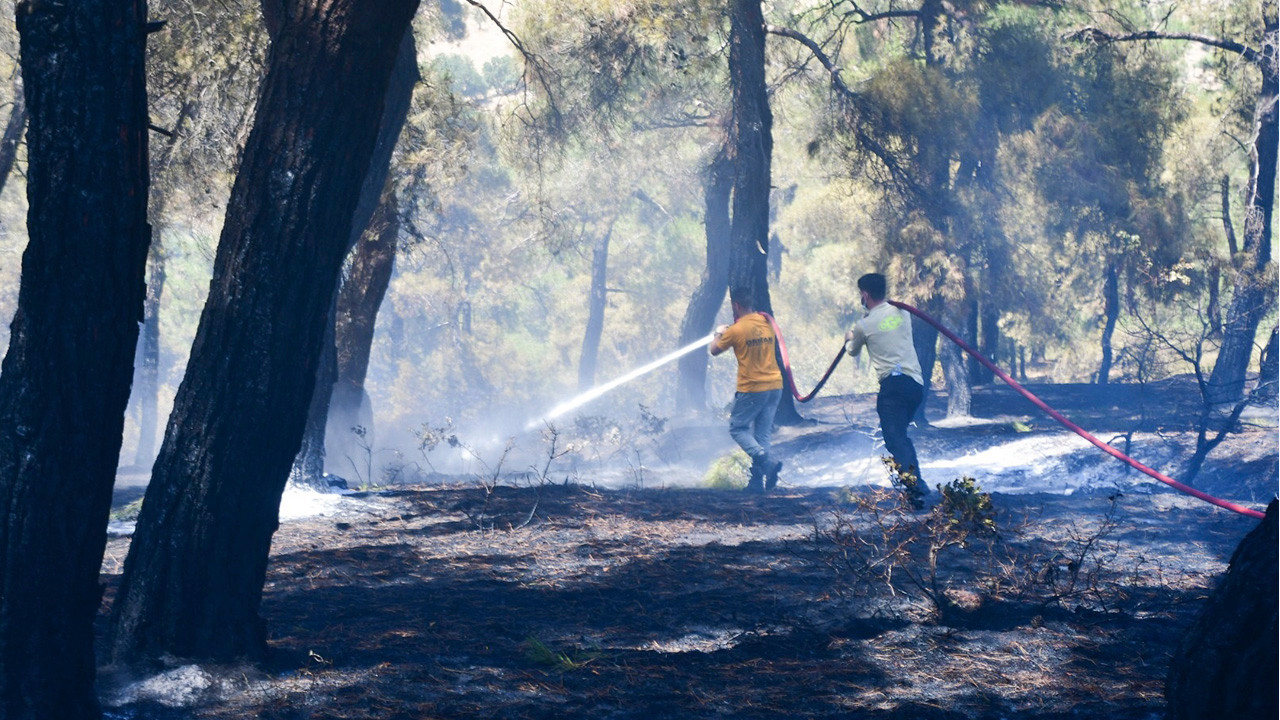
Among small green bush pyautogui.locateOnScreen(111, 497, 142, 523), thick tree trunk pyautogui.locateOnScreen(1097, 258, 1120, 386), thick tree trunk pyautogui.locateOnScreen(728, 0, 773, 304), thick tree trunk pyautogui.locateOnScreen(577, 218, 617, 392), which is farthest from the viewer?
thick tree trunk pyautogui.locateOnScreen(577, 218, 617, 392)

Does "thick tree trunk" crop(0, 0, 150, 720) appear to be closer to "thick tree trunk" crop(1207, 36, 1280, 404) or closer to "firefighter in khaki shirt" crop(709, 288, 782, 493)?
"firefighter in khaki shirt" crop(709, 288, 782, 493)

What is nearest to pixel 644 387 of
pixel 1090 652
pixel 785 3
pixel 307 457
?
pixel 785 3

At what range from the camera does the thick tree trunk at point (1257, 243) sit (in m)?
16.0

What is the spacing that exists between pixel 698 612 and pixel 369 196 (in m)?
4.97

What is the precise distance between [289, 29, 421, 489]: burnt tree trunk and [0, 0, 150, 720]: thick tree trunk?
468 centimetres

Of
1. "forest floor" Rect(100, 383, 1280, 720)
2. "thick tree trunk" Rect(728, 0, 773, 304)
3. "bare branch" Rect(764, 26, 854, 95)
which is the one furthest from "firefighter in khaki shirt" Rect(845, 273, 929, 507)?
"bare branch" Rect(764, 26, 854, 95)

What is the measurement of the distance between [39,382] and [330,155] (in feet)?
4.60

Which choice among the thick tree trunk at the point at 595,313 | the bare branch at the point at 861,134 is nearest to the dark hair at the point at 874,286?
the bare branch at the point at 861,134

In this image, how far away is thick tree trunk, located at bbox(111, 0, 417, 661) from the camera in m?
4.28

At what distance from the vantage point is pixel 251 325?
14.1 feet

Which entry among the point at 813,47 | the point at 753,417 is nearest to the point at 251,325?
the point at 753,417

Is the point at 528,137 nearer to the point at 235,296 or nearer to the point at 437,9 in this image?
the point at 437,9

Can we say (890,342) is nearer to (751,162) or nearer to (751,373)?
(751,373)

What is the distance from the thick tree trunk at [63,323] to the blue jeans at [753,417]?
22.3 feet
